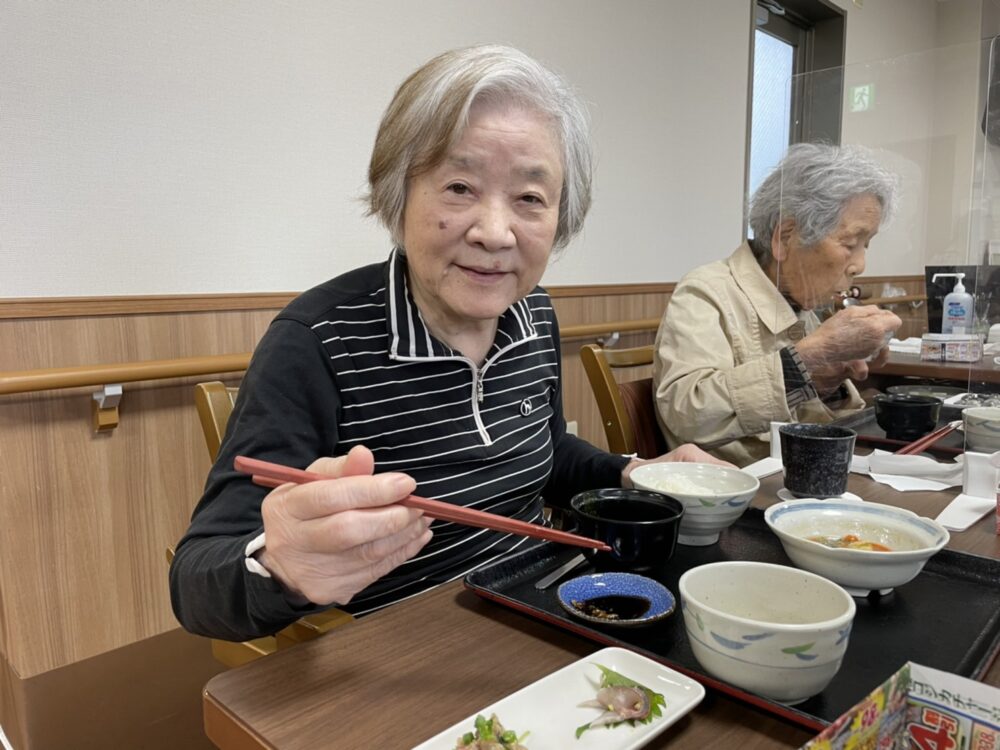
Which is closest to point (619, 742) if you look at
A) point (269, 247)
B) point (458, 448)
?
point (458, 448)

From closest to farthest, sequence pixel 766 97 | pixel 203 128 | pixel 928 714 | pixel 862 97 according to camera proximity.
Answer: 1. pixel 928 714
2. pixel 862 97
3. pixel 203 128
4. pixel 766 97

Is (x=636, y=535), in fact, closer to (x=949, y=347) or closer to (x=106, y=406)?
(x=949, y=347)

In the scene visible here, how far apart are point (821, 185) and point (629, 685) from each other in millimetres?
1338

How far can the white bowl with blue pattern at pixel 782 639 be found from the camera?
1.73ft

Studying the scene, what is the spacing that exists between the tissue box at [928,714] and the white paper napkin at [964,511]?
0.64m

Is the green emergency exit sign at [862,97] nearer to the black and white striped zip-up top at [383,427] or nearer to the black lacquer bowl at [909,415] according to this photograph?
the black lacquer bowl at [909,415]

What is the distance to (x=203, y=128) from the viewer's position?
1.85 metres

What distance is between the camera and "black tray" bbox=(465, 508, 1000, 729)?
599mm

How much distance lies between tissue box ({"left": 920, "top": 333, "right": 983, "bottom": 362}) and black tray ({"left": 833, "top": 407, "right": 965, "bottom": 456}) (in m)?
0.14

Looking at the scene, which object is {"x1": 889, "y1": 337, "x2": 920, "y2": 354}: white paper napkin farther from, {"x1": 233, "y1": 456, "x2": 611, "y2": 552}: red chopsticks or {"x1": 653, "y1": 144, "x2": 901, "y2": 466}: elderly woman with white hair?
{"x1": 233, "y1": 456, "x2": 611, "y2": 552}: red chopsticks

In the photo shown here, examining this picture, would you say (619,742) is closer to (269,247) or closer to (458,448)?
(458,448)

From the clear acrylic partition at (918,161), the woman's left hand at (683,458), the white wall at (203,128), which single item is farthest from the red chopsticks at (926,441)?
the white wall at (203,128)

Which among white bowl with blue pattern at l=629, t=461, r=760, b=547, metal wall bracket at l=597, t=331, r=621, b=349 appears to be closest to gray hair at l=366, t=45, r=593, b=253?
white bowl with blue pattern at l=629, t=461, r=760, b=547

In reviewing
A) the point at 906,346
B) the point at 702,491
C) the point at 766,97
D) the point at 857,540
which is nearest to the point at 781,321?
the point at 906,346
